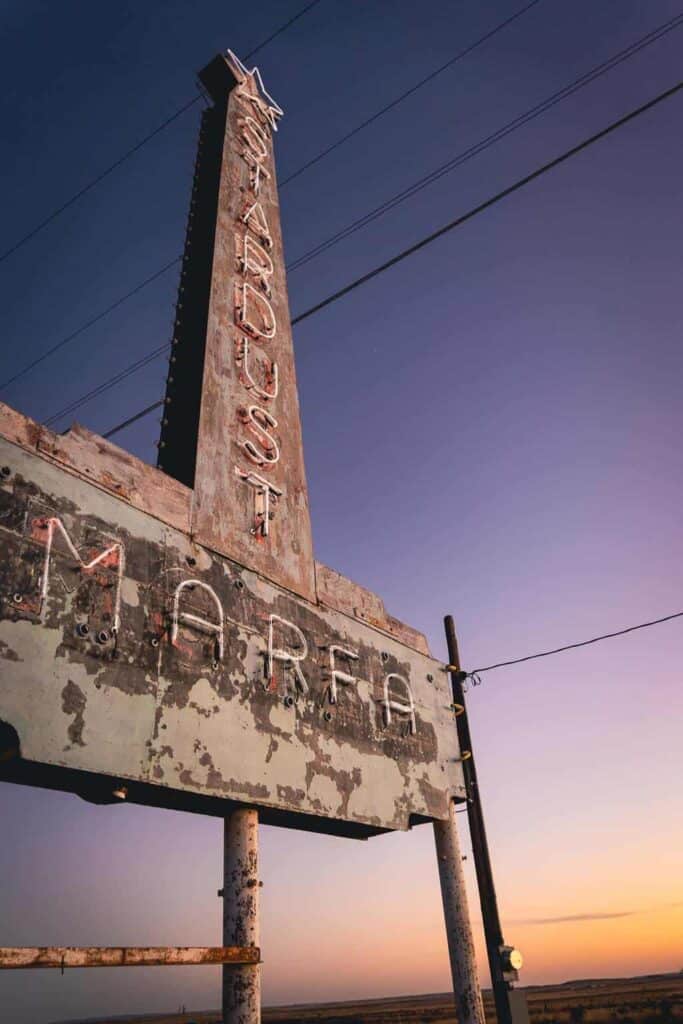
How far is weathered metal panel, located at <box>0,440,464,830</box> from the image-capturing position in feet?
21.6

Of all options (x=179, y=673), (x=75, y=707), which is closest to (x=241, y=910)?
(x=179, y=673)

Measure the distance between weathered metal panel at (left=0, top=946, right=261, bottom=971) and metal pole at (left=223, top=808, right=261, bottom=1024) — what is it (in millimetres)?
171

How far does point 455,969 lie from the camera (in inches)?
399

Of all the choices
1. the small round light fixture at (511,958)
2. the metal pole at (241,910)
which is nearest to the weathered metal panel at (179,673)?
the metal pole at (241,910)

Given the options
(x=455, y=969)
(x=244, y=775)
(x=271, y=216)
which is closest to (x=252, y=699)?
(x=244, y=775)

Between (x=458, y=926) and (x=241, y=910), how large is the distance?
4276 mm

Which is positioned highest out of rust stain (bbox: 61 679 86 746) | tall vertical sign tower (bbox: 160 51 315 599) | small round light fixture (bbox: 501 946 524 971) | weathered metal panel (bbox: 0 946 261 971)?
tall vertical sign tower (bbox: 160 51 315 599)

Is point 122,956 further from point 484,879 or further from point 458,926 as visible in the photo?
point 484,879

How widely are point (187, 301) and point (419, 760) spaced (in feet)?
29.3

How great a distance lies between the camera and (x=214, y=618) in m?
8.66

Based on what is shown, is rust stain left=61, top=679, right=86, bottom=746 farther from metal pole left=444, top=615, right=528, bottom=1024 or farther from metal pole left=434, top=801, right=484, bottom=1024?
metal pole left=444, top=615, right=528, bottom=1024

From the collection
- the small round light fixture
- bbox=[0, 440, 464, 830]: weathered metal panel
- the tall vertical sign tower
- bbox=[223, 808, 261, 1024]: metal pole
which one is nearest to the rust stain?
bbox=[0, 440, 464, 830]: weathered metal panel

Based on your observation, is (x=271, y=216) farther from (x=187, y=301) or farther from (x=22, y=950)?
(x=22, y=950)

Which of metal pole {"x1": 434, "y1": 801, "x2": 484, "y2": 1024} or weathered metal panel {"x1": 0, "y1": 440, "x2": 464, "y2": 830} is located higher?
weathered metal panel {"x1": 0, "y1": 440, "x2": 464, "y2": 830}
